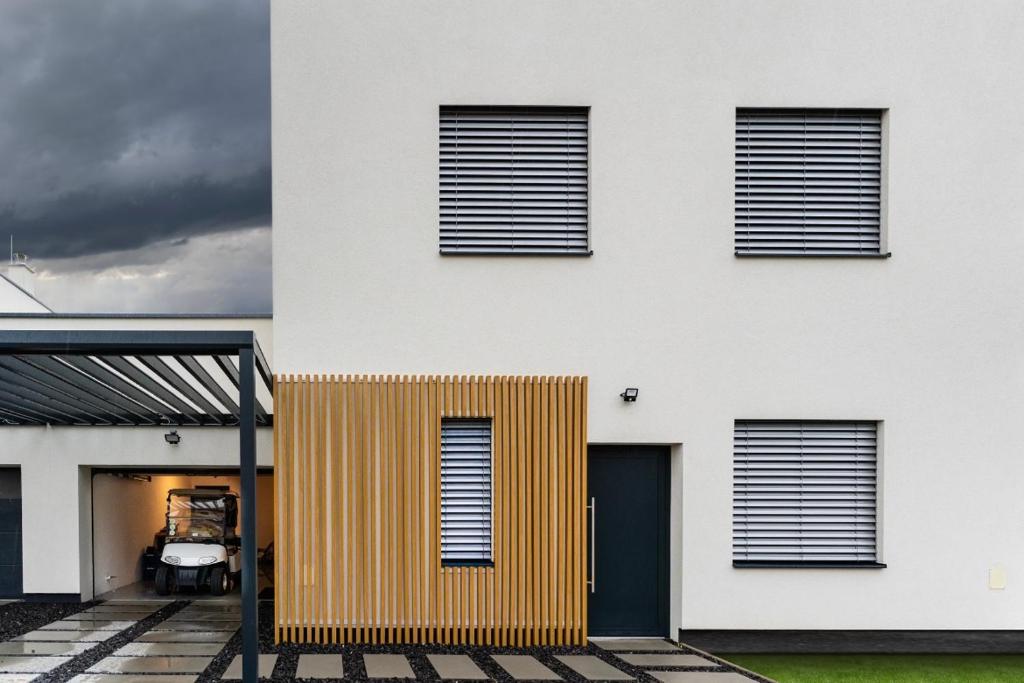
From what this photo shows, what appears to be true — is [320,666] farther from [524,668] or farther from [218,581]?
[218,581]

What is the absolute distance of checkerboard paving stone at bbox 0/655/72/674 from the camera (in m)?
5.76

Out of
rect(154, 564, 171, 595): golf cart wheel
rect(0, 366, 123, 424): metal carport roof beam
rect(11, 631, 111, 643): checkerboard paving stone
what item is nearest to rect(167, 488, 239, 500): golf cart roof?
rect(154, 564, 171, 595): golf cart wheel

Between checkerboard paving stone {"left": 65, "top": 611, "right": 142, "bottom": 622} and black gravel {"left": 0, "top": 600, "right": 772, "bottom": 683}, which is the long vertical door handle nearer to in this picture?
black gravel {"left": 0, "top": 600, "right": 772, "bottom": 683}

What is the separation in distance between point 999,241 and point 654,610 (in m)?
5.19

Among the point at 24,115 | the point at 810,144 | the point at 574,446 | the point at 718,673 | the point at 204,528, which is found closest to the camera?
the point at 718,673

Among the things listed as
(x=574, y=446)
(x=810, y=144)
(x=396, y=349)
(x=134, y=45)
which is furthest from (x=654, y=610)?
(x=134, y=45)

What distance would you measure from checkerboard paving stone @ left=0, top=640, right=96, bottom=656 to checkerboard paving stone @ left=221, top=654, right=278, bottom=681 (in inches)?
64.4

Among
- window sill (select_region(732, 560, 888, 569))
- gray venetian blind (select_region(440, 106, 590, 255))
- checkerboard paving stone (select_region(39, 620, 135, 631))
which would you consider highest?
gray venetian blind (select_region(440, 106, 590, 255))

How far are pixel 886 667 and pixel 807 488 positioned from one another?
181 centimetres

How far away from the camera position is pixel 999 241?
6.91 meters

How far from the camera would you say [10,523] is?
864 cm

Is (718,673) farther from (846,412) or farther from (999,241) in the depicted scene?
(999,241)

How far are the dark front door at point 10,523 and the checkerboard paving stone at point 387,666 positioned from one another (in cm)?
563

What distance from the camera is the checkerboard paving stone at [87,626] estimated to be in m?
7.16
